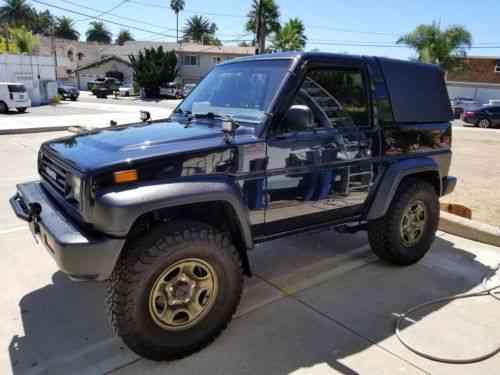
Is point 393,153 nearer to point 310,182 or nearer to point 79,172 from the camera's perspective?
point 310,182

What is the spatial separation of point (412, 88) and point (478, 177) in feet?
19.3

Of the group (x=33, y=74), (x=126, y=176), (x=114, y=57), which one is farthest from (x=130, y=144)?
(x=114, y=57)

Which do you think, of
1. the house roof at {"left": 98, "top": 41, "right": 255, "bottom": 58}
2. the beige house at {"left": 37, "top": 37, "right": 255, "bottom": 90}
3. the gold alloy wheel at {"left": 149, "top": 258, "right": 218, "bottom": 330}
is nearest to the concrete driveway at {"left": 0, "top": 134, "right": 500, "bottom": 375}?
the gold alloy wheel at {"left": 149, "top": 258, "right": 218, "bottom": 330}

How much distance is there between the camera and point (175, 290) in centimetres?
261

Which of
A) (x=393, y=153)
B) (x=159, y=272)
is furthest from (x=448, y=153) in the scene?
(x=159, y=272)

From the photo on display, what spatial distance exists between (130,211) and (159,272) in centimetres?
46

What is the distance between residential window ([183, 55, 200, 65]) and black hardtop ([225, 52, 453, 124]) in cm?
4752

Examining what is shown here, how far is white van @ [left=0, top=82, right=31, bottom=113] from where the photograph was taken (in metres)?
19.8

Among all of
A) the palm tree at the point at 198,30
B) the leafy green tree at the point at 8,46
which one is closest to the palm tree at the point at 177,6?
the palm tree at the point at 198,30

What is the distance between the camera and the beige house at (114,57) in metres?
48.2

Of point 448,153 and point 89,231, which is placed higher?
point 448,153

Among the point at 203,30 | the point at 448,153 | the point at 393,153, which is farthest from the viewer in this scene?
the point at 203,30

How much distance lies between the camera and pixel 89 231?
2398mm

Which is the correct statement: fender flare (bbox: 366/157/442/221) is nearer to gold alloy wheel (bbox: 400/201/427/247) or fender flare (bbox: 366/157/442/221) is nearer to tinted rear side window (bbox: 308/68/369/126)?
gold alloy wheel (bbox: 400/201/427/247)
